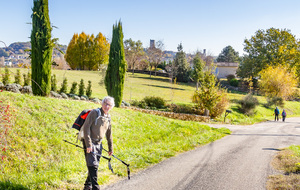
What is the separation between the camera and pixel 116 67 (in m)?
16.8

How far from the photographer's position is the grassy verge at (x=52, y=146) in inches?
218

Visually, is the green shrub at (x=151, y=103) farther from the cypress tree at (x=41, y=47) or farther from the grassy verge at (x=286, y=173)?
the grassy verge at (x=286, y=173)

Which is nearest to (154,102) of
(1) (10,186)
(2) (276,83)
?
(1) (10,186)

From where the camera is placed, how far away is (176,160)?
27.3 feet

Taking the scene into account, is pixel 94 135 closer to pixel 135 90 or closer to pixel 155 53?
pixel 135 90

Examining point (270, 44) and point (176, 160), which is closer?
point (176, 160)

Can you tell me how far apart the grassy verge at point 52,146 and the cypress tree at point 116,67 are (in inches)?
174

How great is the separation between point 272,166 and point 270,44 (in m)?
49.0

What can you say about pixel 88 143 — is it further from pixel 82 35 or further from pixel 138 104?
pixel 82 35

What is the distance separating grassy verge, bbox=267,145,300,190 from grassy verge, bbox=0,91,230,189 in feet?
11.0

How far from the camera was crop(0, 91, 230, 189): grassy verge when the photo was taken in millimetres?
5543

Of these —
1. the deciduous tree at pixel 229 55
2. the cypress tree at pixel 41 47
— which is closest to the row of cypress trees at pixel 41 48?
the cypress tree at pixel 41 47

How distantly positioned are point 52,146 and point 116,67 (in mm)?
9910

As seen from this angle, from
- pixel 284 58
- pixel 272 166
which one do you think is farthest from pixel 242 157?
pixel 284 58
